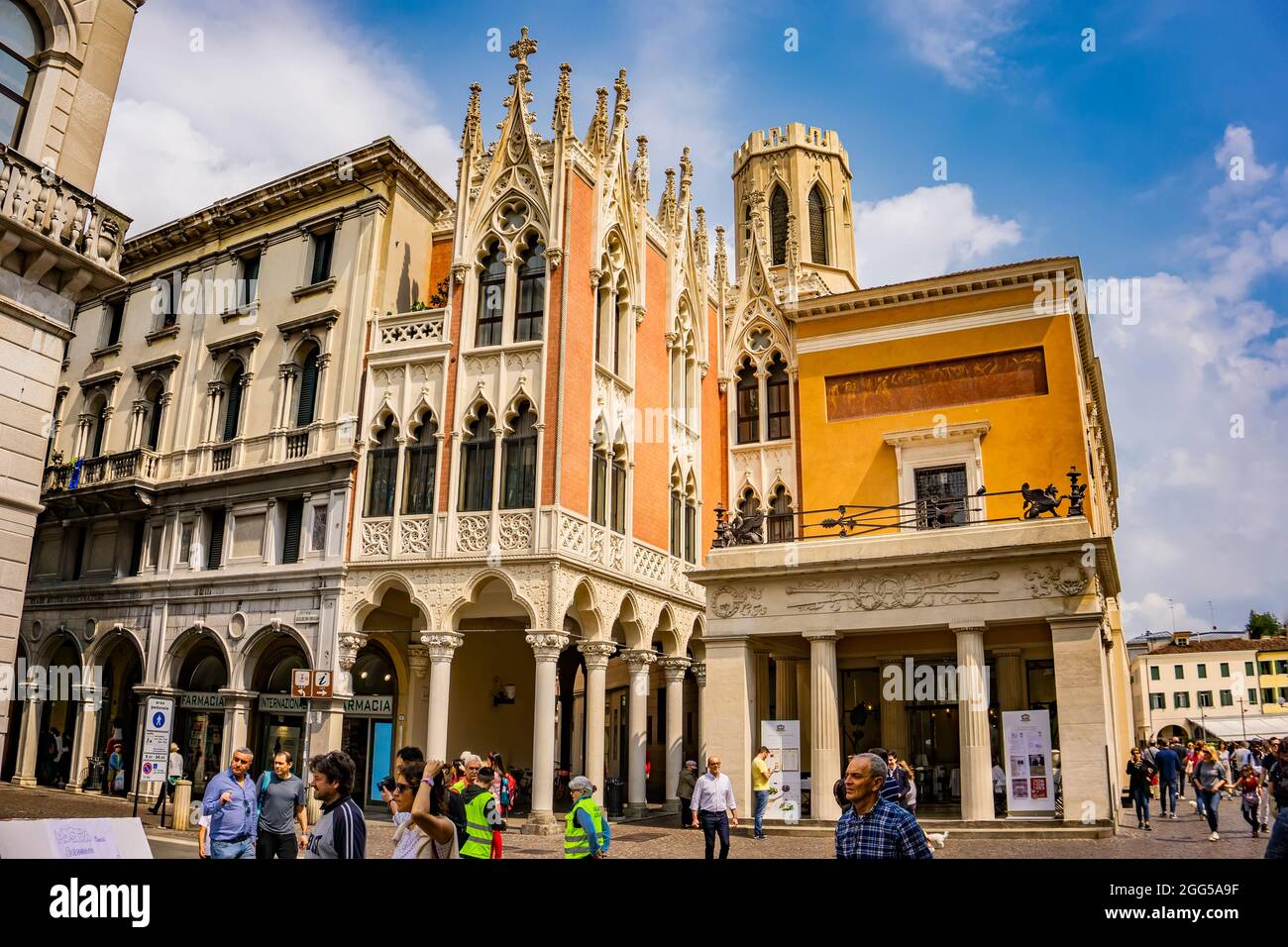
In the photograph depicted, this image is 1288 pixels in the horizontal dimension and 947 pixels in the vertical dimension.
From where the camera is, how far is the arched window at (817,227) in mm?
40688

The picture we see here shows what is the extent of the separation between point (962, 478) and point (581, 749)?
16.0m

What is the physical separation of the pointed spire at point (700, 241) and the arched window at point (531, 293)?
774cm

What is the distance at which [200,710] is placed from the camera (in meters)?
27.9

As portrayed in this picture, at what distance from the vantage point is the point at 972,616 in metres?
18.2

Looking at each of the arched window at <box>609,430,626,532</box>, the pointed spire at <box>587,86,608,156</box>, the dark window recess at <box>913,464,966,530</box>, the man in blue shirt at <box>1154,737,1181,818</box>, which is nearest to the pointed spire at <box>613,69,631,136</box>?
the pointed spire at <box>587,86,608,156</box>

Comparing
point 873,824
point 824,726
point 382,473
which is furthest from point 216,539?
point 873,824

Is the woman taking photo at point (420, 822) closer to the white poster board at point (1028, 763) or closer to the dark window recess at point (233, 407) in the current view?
the white poster board at point (1028, 763)

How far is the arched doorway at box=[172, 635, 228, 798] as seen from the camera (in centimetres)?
2777

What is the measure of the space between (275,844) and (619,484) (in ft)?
57.7

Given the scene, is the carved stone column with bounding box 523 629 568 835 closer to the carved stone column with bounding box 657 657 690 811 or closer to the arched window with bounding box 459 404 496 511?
the arched window with bounding box 459 404 496 511

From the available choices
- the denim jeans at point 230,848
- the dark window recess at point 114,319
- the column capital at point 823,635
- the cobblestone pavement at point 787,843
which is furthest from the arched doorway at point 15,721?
the denim jeans at point 230,848
